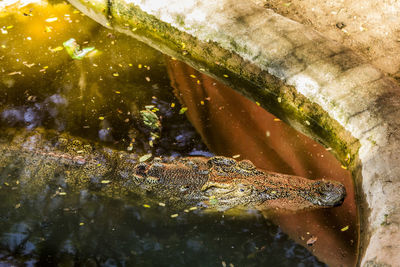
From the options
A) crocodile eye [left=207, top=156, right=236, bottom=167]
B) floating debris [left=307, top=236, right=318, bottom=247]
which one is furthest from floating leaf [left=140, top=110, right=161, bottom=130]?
floating debris [left=307, top=236, right=318, bottom=247]

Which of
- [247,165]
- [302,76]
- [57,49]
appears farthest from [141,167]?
[57,49]

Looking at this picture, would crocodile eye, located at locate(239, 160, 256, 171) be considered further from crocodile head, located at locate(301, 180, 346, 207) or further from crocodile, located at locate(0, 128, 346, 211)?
crocodile head, located at locate(301, 180, 346, 207)

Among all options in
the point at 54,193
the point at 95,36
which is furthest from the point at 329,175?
the point at 95,36

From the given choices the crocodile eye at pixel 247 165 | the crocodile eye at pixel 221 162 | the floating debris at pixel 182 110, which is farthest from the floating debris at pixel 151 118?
the crocodile eye at pixel 247 165

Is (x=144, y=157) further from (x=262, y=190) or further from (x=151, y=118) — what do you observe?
(x=262, y=190)

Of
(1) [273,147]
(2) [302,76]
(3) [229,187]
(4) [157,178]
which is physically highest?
(2) [302,76]
